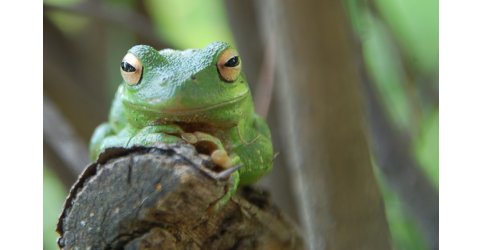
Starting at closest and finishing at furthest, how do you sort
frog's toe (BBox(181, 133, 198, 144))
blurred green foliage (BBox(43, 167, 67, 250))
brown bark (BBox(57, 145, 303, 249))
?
brown bark (BBox(57, 145, 303, 249))
frog's toe (BBox(181, 133, 198, 144))
blurred green foliage (BBox(43, 167, 67, 250))

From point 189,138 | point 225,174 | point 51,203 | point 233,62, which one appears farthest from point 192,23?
point 225,174

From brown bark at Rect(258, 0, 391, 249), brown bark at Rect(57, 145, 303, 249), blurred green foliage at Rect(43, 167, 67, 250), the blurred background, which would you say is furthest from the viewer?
the blurred background

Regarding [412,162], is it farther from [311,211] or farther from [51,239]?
[51,239]

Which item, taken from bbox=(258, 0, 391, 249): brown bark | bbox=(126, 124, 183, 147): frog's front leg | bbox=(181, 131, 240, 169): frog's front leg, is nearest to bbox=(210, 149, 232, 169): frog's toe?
bbox=(181, 131, 240, 169): frog's front leg

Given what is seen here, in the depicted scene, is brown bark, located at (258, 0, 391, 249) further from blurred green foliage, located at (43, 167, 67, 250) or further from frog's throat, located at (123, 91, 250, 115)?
blurred green foliage, located at (43, 167, 67, 250)

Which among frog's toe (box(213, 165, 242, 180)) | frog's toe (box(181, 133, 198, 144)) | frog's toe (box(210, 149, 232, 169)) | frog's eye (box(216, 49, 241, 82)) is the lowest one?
frog's toe (box(213, 165, 242, 180))

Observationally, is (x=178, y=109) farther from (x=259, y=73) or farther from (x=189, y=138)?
(x=259, y=73)
